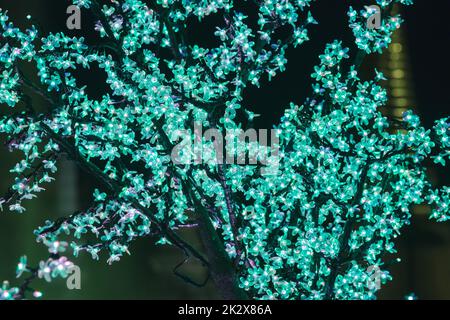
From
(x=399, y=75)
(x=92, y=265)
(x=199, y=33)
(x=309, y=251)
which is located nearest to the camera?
(x=309, y=251)

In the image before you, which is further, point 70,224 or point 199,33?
point 199,33
